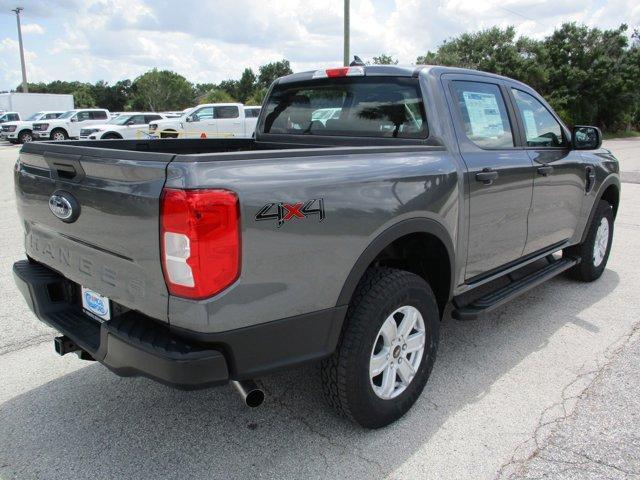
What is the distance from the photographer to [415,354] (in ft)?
9.35

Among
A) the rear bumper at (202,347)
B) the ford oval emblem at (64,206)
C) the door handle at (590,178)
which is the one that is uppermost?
the ford oval emblem at (64,206)

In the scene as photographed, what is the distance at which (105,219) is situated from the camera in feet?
7.22

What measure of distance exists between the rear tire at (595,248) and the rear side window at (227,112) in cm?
1681

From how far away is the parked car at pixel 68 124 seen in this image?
26.0 metres

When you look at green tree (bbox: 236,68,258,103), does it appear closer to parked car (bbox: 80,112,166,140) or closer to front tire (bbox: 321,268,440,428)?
parked car (bbox: 80,112,166,140)

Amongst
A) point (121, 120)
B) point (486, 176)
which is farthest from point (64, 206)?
point (121, 120)

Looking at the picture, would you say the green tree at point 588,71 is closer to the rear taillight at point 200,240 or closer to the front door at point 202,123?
the front door at point 202,123

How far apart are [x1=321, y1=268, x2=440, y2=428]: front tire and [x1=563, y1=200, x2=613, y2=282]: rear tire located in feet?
8.68

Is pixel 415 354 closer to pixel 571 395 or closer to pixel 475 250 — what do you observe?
pixel 475 250

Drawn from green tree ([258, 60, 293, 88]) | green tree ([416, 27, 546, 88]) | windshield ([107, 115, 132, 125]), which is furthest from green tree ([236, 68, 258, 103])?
windshield ([107, 115, 132, 125])

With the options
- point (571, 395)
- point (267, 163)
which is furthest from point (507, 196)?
point (267, 163)

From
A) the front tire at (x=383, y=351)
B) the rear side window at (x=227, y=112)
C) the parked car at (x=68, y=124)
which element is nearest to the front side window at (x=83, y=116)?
the parked car at (x=68, y=124)

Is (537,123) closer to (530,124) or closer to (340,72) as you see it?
(530,124)

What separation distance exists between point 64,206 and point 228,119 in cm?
1849
